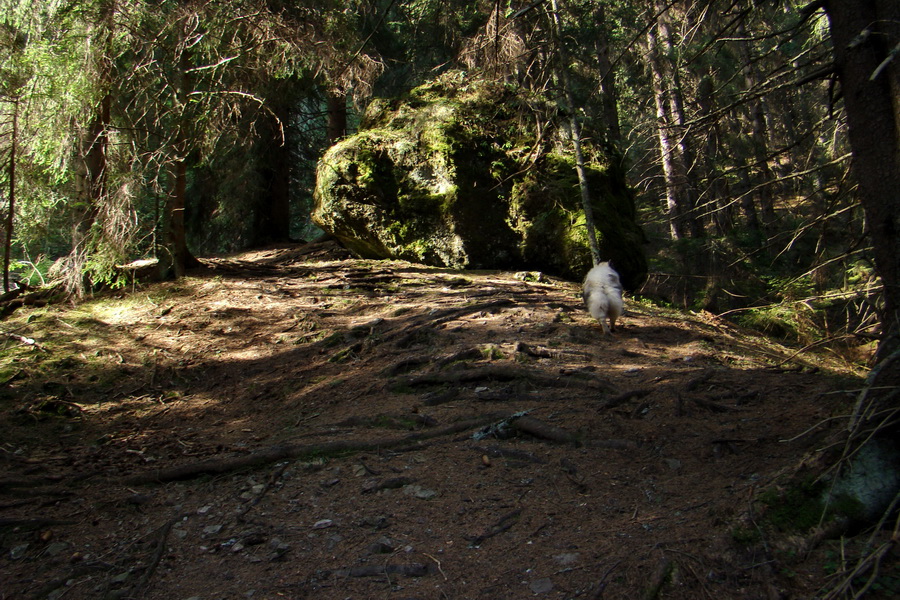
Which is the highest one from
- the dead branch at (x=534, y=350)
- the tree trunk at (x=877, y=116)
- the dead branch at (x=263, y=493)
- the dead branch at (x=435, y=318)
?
the tree trunk at (x=877, y=116)

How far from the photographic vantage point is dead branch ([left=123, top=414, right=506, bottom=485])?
4984mm

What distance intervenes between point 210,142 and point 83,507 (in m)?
7.23

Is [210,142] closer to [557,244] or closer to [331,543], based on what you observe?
[557,244]

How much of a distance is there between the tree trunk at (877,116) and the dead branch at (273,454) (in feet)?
11.6

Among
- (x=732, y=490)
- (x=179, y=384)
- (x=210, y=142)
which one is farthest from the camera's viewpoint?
(x=210, y=142)

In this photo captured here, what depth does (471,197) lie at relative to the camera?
11914 mm

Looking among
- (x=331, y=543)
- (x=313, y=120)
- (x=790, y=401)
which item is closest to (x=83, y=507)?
(x=331, y=543)

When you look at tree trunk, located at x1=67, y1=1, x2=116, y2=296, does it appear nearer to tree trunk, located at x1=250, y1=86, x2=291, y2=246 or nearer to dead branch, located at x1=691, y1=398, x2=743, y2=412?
tree trunk, located at x1=250, y1=86, x2=291, y2=246

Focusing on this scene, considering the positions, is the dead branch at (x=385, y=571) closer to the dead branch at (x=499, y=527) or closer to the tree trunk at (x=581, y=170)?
the dead branch at (x=499, y=527)

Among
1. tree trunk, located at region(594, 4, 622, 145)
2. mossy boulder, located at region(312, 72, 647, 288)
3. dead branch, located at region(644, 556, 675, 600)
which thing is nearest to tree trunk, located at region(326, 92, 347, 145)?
mossy boulder, located at region(312, 72, 647, 288)

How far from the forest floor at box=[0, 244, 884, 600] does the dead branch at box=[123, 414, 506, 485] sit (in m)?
0.02

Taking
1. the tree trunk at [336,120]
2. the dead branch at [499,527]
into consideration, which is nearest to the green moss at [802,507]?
the dead branch at [499,527]

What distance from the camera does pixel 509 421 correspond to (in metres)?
5.48

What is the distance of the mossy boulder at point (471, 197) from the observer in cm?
1187
